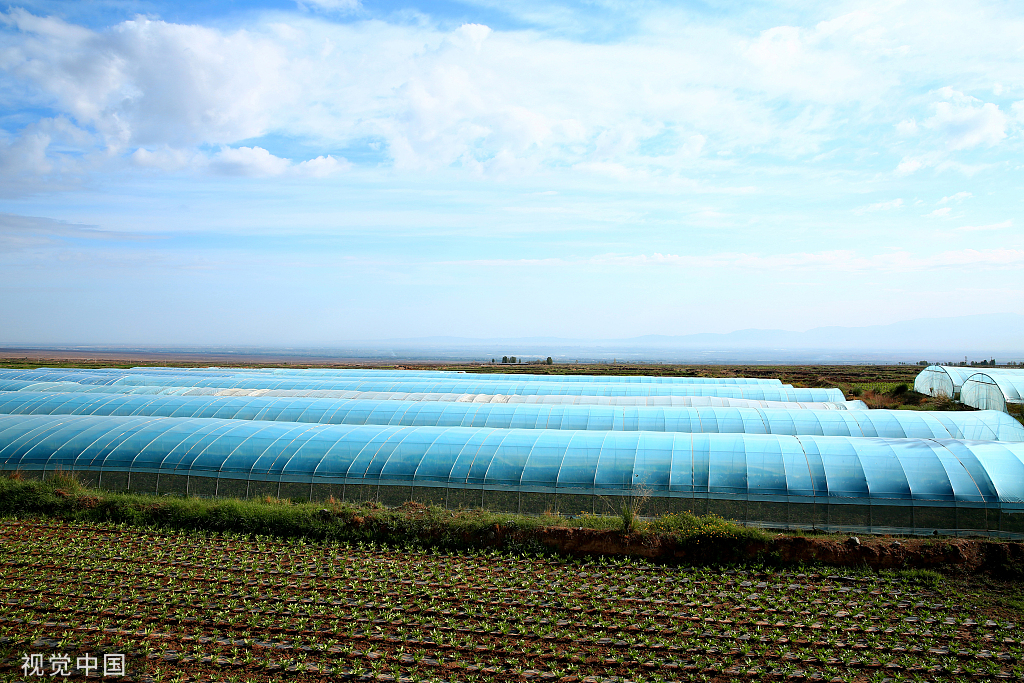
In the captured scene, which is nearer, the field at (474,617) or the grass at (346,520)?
the field at (474,617)

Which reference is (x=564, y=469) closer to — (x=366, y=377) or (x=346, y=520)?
(x=346, y=520)

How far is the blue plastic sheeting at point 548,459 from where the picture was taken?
645 inches

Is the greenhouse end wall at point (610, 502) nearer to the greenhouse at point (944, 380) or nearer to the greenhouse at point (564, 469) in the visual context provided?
the greenhouse at point (564, 469)

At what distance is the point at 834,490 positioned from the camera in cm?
1636

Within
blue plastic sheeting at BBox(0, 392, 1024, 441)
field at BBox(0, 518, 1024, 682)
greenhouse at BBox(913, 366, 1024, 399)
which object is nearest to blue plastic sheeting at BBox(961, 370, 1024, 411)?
greenhouse at BBox(913, 366, 1024, 399)

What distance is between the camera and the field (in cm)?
942

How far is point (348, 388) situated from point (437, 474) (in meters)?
27.1

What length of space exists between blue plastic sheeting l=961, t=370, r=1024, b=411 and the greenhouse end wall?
27.1 meters

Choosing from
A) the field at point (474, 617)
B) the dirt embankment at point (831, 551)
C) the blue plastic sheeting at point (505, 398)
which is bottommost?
the field at point (474, 617)

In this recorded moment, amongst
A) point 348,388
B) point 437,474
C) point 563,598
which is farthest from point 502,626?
point 348,388

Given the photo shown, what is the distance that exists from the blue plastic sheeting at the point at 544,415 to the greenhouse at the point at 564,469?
7577 mm

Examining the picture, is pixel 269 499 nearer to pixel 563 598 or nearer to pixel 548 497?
pixel 548 497

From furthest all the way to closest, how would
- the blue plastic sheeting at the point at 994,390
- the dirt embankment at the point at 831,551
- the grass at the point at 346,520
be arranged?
the blue plastic sheeting at the point at 994,390 → the grass at the point at 346,520 → the dirt embankment at the point at 831,551

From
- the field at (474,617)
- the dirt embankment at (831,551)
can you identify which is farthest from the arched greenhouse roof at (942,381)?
the field at (474,617)
